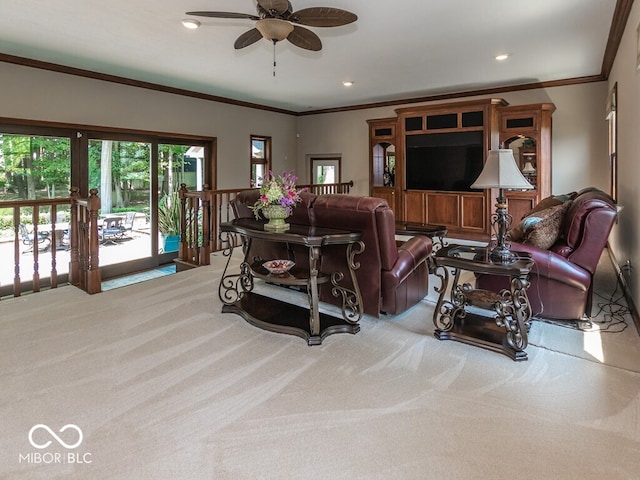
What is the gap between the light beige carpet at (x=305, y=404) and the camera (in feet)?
5.30

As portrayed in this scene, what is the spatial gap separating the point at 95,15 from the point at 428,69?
4043 millimetres

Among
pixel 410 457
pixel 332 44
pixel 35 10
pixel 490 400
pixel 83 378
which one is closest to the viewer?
pixel 410 457

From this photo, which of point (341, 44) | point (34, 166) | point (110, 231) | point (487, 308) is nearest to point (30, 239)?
point (34, 166)

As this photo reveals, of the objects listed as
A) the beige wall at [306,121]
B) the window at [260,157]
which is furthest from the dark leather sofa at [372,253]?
the window at [260,157]

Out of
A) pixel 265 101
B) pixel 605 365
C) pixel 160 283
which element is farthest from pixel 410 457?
pixel 265 101

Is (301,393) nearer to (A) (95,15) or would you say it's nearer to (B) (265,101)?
(A) (95,15)

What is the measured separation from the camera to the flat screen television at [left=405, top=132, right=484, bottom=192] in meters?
6.65

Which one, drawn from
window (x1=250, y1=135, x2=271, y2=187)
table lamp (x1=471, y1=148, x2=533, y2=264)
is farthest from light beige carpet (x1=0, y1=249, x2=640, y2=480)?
window (x1=250, y1=135, x2=271, y2=187)

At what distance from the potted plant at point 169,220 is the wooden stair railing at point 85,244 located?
248cm

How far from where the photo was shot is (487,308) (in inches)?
123

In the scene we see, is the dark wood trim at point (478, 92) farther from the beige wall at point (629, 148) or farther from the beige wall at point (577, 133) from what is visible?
the beige wall at point (629, 148)

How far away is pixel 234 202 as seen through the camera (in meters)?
4.05

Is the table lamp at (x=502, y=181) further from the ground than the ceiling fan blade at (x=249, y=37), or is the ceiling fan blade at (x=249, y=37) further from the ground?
the ceiling fan blade at (x=249, y=37)

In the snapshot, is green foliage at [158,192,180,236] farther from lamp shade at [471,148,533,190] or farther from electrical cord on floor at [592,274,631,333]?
electrical cord on floor at [592,274,631,333]
